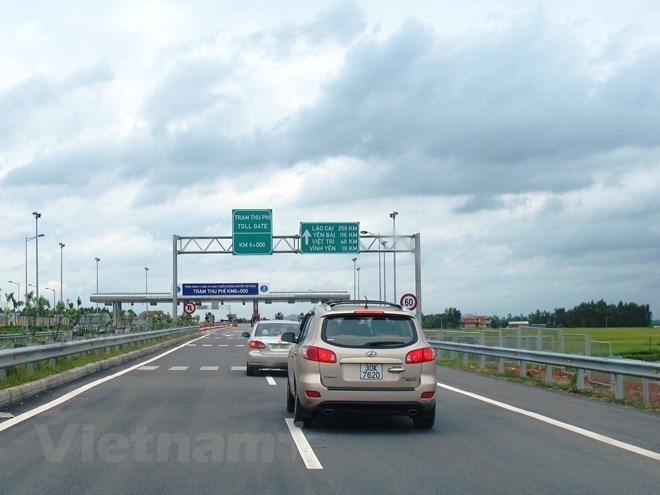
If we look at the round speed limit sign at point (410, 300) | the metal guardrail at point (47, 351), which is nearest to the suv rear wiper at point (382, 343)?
the metal guardrail at point (47, 351)

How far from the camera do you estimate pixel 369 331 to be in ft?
37.7

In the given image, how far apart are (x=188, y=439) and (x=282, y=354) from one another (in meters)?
11.4

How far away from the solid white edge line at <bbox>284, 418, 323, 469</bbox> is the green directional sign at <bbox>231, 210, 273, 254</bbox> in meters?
32.4

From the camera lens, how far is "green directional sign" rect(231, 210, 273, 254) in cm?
4462

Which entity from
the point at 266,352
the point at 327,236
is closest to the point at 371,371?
the point at 266,352

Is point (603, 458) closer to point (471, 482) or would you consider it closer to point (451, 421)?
point (471, 482)

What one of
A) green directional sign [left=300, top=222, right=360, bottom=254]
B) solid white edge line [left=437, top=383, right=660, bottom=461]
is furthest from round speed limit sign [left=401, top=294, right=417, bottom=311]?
solid white edge line [left=437, top=383, right=660, bottom=461]

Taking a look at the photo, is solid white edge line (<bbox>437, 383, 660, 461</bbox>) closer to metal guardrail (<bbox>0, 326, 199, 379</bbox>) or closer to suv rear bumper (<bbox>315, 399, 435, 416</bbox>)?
suv rear bumper (<bbox>315, 399, 435, 416</bbox>)

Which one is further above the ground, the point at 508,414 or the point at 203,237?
the point at 203,237

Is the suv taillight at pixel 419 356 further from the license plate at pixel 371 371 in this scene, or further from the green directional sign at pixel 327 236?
A: the green directional sign at pixel 327 236

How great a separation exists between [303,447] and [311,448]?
11 cm

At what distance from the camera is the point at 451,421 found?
12.8 meters

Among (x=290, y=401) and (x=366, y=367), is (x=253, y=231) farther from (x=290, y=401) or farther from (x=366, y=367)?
(x=366, y=367)

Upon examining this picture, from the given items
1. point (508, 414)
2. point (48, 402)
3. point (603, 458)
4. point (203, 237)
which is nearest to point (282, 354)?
point (48, 402)
